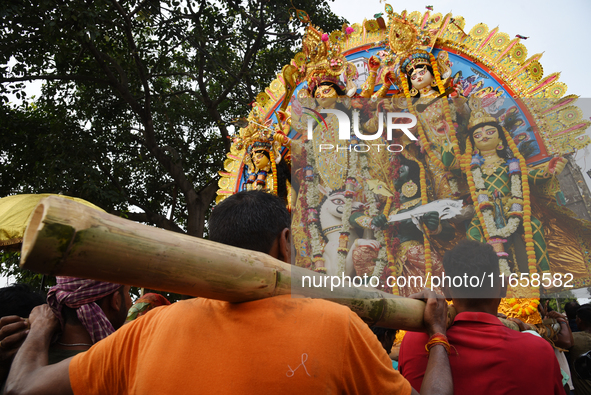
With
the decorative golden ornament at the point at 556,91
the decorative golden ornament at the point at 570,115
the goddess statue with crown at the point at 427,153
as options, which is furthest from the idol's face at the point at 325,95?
the decorative golden ornament at the point at 570,115

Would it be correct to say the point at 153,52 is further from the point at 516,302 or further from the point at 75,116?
the point at 516,302

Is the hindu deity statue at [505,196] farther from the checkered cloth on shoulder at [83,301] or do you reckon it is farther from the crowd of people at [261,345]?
the checkered cloth on shoulder at [83,301]

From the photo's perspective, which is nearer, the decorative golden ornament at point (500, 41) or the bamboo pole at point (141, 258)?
the bamboo pole at point (141, 258)

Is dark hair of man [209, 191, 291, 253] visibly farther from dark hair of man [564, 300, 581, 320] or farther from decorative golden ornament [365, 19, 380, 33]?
decorative golden ornament [365, 19, 380, 33]

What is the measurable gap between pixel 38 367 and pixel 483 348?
1.74 meters

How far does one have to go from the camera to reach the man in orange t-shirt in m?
1.21

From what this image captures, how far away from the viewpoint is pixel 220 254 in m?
1.26

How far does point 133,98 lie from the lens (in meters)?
7.98

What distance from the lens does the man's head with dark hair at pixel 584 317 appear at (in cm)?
397

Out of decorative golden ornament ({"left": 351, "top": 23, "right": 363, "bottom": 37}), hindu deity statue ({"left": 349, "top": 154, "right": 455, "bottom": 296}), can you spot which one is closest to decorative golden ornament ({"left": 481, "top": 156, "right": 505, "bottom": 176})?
hindu deity statue ({"left": 349, "top": 154, "right": 455, "bottom": 296})

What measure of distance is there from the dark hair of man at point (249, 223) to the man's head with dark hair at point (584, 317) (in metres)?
3.77

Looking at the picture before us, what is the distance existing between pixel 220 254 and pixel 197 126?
9370 millimetres

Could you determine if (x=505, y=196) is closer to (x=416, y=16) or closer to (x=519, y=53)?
(x=519, y=53)

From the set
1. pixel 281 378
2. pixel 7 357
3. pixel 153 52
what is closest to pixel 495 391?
pixel 281 378
